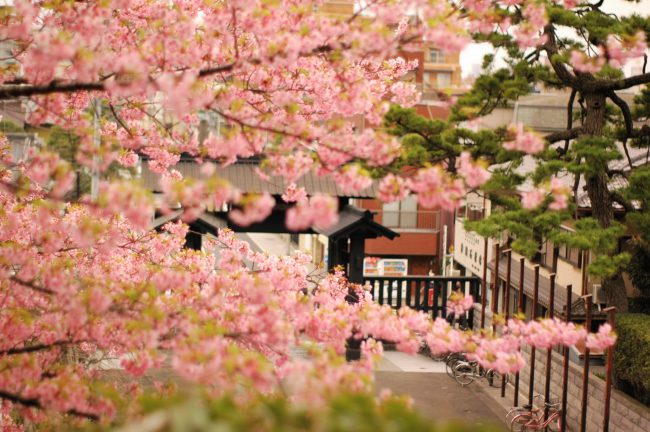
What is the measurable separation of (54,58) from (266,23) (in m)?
1.30

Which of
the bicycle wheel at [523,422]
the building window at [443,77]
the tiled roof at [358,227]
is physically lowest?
the bicycle wheel at [523,422]

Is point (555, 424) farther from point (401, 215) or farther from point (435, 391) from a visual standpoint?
point (401, 215)

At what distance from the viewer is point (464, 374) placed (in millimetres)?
13719

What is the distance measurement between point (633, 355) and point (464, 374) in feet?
13.4

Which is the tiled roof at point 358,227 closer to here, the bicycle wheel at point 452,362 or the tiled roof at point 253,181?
the tiled roof at point 253,181

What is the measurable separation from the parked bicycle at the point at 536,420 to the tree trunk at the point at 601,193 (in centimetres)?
178

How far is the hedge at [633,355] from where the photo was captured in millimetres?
9801

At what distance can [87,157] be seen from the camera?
166 inches

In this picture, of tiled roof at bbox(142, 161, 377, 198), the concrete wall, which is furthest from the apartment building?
tiled roof at bbox(142, 161, 377, 198)

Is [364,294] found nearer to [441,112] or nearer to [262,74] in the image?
[262,74]

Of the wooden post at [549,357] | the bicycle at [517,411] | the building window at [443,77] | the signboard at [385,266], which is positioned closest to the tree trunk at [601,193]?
the wooden post at [549,357]

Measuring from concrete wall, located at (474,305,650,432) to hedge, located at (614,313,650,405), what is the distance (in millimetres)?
260

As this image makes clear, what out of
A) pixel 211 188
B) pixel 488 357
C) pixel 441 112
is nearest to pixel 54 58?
pixel 211 188

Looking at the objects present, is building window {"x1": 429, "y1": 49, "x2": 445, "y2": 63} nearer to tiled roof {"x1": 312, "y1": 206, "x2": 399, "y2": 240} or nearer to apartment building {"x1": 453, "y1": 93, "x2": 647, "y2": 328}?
apartment building {"x1": 453, "y1": 93, "x2": 647, "y2": 328}
